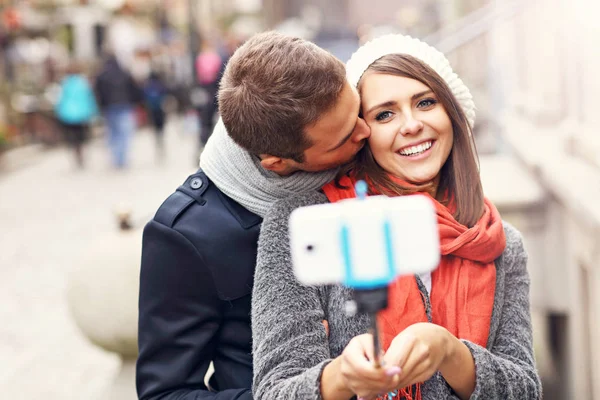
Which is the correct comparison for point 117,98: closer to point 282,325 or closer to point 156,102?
point 156,102

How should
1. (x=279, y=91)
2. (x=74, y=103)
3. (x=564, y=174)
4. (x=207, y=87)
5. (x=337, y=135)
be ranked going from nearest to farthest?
(x=279, y=91) → (x=337, y=135) → (x=564, y=174) → (x=207, y=87) → (x=74, y=103)

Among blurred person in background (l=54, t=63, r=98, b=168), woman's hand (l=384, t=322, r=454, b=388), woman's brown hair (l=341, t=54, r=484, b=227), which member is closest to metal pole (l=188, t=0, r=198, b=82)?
blurred person in background (l=54, t=63, r=98, b=168)

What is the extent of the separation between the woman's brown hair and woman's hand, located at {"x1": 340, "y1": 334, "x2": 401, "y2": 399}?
2.15ft

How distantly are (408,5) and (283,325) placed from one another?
118 ft

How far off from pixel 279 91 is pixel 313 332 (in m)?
0.57

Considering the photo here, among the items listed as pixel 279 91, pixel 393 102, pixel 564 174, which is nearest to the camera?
pixel 279 91

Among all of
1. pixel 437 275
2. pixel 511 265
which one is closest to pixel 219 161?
pixel 437 275

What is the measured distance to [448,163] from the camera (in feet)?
7.25

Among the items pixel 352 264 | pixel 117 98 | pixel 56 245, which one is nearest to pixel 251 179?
pixel 352 264

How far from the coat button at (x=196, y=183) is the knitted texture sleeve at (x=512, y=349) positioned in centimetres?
83

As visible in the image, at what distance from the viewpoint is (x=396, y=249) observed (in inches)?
51.1

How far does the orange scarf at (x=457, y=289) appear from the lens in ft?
6.37

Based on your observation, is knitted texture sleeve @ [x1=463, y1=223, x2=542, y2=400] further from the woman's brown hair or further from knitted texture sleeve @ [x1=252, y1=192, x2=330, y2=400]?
knitted texture sleeve @ [x1=252, y1=192, x2=330, y2=400]

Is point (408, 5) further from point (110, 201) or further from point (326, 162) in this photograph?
point (326, 162)
